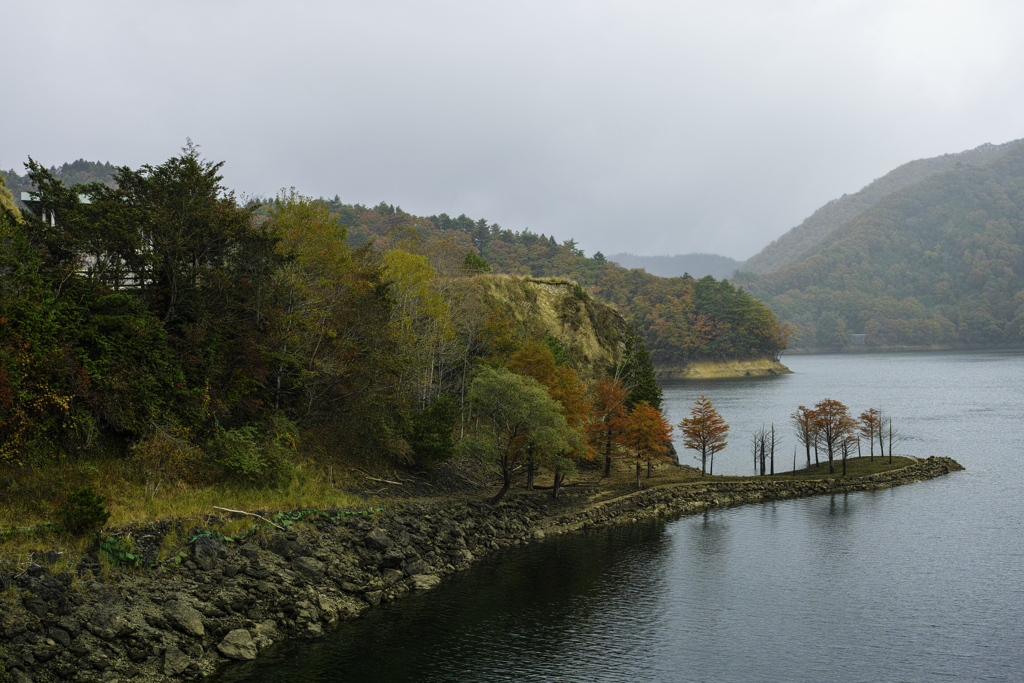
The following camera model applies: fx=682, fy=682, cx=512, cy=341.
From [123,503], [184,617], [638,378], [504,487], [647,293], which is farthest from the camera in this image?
[647,293]

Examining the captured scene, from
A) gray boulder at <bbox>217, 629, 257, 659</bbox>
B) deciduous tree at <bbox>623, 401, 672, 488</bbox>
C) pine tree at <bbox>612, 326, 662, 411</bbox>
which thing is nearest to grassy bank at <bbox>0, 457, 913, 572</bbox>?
deciduous tree at <bbox>623, 401, 672, 488</bbox>

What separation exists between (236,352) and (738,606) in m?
28.6

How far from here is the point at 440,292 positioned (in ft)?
171

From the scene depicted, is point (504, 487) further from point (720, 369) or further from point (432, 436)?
point (720, 369)

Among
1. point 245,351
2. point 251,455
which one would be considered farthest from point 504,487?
point 245,351

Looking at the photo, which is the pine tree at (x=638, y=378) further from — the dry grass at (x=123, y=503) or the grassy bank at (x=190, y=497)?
the dry grass at (x=123, y=503)

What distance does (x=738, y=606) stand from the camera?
30.7 m

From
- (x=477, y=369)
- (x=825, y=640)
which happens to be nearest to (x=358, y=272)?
(x=477, y=369)

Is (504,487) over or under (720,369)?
under

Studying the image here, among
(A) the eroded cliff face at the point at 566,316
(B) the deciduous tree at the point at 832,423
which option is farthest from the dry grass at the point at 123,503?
(B) the deciduous tree at the point at 832,423

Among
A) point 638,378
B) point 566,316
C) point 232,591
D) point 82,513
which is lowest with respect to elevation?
point 232,591

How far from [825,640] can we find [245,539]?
24201 mm

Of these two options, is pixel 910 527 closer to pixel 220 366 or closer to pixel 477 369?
pixel 477 369

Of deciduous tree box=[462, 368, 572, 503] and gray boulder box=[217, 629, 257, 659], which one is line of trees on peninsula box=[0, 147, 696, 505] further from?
gray boulder box=[217, 629, 257, 659]
